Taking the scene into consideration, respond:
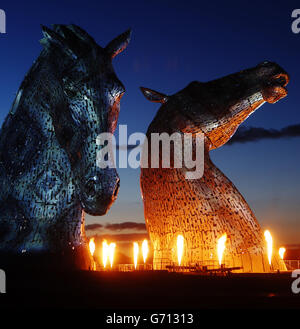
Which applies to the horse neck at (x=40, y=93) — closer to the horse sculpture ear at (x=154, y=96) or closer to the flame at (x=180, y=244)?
the flame at (x=180, y=244)

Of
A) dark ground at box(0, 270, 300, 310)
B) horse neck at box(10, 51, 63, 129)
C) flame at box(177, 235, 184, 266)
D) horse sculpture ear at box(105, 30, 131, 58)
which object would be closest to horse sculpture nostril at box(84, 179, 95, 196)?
dark ground at box(0, 270, 300, 310)

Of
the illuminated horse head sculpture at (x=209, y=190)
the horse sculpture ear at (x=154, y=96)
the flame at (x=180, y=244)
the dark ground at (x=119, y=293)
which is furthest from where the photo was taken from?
the horse sculpture ear at (x=154, y=96)

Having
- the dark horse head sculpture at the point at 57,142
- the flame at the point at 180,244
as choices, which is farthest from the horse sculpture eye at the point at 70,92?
the flame at the point at 180,244

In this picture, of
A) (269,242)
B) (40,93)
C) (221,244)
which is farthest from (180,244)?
(40,93)

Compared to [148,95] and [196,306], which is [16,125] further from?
[148,95]

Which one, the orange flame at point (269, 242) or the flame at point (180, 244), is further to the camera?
the flame at point (180, 244)

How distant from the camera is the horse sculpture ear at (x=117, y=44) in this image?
3.08 metres

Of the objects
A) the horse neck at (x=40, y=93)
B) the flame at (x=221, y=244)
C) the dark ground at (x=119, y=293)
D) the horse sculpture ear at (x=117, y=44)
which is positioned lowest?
the dark ground at (x=119, y=293)

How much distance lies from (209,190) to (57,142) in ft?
22.9

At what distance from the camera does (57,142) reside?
312 cm

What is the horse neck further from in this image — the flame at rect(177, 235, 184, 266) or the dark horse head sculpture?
the flame at rect(177, 235, 184, 266)

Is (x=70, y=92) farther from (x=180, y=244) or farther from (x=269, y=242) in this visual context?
(x=269, y=242)

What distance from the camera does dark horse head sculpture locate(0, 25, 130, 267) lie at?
277 cm

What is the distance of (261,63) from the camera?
9.84 metres
